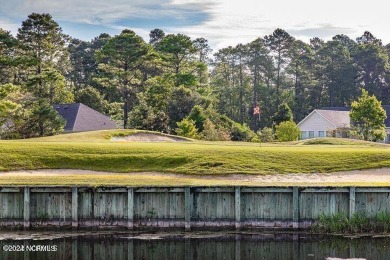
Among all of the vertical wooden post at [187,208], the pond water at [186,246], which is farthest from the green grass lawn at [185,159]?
the pond water at [186,246]

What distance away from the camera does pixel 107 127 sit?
82875 mm

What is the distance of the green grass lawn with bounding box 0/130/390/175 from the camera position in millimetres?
35781

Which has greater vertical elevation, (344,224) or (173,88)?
(173,88)

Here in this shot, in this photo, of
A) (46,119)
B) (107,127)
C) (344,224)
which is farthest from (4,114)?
(344,224)

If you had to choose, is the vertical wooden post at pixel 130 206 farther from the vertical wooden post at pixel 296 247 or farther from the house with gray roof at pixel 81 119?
the house with gray roof at pixel 81 119

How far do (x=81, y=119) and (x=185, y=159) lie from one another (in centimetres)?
4476

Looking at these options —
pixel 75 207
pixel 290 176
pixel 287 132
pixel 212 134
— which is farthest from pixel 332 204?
pixel 287 132

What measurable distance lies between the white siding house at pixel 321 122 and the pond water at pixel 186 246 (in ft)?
218

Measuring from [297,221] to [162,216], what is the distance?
5.48 m

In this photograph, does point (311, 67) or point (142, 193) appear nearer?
point (142, 193)

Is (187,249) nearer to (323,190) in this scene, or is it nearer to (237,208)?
(237,208)

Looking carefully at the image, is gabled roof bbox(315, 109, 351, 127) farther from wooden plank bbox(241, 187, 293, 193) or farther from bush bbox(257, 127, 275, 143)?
wooden plank bbox(241, 187, 293, 193)

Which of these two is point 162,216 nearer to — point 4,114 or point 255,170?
point 255,170

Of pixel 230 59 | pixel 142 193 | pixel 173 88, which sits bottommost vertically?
pixel 142 193
